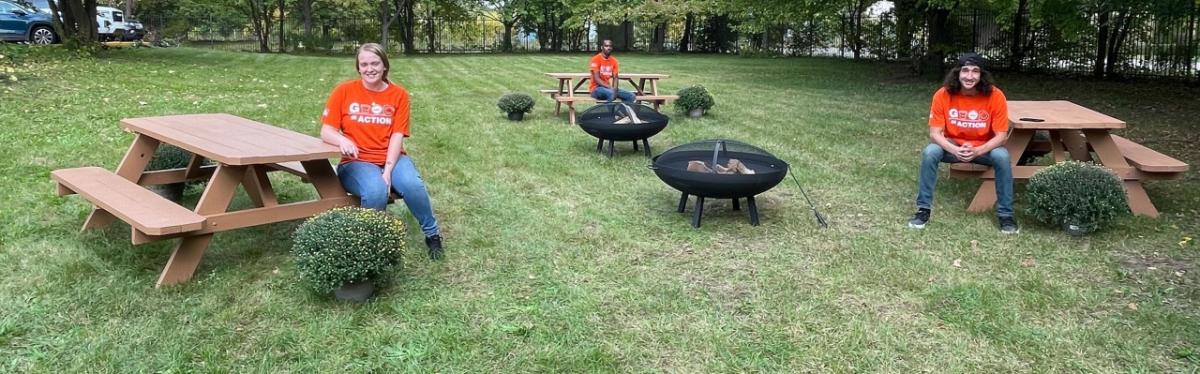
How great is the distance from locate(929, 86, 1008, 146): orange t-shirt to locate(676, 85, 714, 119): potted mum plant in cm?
511

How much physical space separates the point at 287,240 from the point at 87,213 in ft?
5.05

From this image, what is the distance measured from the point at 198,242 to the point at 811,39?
26955 millimetres

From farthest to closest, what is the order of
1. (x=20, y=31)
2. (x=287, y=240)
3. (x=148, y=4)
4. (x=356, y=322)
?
(x=148, y=4) → (x=20, y=31) → (x=287, y=240) → (x=356, y=322)

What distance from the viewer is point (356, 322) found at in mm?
3648

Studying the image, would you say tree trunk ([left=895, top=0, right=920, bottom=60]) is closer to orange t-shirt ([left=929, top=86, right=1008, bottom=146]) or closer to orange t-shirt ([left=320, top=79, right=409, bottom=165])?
orange t-shirt ([left=929, top=86, right=1008, bottom=146])

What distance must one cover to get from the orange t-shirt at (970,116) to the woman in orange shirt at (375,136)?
11.0ft

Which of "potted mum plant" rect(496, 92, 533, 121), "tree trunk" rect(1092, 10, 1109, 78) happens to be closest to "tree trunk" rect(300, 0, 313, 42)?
"potted mum plant" rect(496, 92, 533, 121)

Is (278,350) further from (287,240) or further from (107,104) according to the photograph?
(107,104)

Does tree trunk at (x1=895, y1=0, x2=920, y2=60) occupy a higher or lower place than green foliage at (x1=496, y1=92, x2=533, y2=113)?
higher

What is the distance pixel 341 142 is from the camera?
14.3ft

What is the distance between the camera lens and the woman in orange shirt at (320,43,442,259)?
4.46 meters

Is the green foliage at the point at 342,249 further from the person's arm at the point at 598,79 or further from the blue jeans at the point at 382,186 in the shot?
the person's arm at the point at 598,79

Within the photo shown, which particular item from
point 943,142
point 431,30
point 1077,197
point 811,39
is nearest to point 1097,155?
point 1077,197

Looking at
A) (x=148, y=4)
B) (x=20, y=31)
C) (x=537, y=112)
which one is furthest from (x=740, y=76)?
(x=148, y=4)
